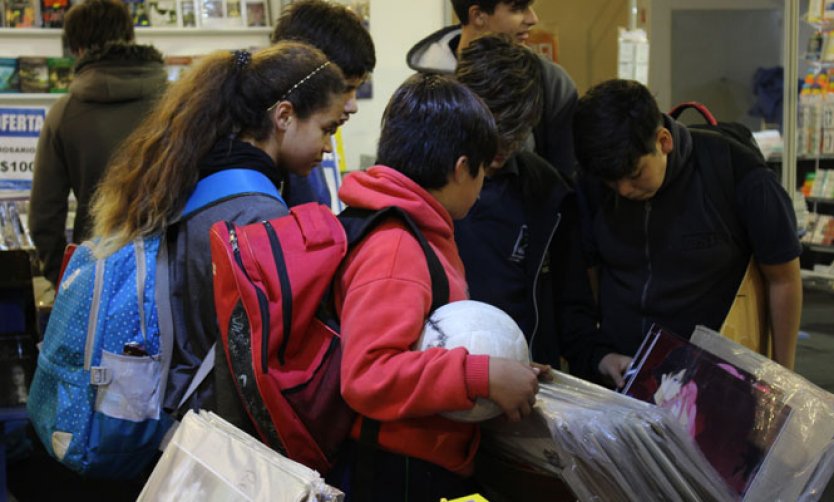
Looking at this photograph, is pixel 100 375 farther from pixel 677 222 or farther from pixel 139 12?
pixel 139 12

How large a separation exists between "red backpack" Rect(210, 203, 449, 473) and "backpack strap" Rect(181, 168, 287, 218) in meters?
0.26

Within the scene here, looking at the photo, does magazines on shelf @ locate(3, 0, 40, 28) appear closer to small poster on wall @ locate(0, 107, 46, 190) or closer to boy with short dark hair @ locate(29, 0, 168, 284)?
small poster on wall @ locate(0, 107, 46, 190)

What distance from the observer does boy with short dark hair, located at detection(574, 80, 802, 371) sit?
6.44 feet

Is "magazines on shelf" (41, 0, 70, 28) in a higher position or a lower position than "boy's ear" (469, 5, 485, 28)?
higher

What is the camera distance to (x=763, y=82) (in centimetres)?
630

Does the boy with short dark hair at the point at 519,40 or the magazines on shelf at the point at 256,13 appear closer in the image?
the boy with short dark hair at the point at 519,40

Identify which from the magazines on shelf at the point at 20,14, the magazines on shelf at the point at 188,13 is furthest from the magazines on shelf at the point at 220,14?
the magazines on shelf at the point at 20,14

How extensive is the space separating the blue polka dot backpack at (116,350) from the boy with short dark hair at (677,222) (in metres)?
0.75

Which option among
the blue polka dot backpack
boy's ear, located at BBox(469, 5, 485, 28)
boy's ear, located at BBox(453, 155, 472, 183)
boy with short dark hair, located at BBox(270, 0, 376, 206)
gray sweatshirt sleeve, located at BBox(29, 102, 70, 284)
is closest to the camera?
boy's ear, located at BBox(453, 155, 472, 183)

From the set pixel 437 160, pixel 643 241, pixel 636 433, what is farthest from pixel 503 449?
pixel 643 241

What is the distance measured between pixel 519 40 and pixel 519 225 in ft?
2.40

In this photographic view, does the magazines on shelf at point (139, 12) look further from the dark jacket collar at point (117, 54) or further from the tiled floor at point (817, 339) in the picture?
the tiled floor at point (817, 339)

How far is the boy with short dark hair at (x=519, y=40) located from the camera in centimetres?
234

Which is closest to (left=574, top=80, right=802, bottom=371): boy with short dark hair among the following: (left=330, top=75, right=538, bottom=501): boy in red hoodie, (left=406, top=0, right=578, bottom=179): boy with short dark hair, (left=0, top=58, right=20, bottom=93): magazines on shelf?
(left=406, top=0, right=578, bottom=179): boy with short dark hair
